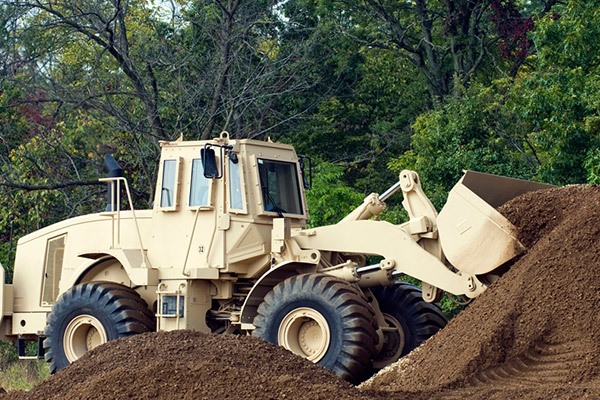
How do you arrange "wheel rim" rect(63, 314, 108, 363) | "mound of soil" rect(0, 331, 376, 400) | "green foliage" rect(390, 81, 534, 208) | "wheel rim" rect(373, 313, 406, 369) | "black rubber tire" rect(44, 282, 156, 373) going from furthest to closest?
"green foliage" rect(390, 81, 534, 208)
"wheel rim" rect(63, 314, 108, 363)
"black rubber tire" rect(44, 282, 156, 373)
"wheel rim" rect(373, 313, 406, 369)
"mound of soil" rect(0, 331, 376, 400)

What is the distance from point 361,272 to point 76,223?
4581 millimetres

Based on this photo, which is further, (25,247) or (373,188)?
(373,188)

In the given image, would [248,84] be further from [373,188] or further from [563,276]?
[563,276]

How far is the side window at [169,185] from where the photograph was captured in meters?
15.8

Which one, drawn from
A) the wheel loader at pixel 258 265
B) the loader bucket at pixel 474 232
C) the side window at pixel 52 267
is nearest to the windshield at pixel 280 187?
the wheel loader at pixel 258 265

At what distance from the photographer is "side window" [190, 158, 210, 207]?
15570 millimetres

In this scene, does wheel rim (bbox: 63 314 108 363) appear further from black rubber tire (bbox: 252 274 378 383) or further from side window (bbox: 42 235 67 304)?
black rubber tire (bbox: 252 274 378 383)

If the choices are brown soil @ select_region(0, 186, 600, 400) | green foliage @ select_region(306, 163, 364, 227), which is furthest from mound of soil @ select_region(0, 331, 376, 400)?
green foliage @ select_region(306, 163, 364, 227)

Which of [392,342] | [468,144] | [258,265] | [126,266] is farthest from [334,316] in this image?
[468,144]

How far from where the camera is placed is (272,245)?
15.1m

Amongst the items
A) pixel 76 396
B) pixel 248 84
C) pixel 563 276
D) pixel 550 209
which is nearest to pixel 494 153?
pixel 248 84

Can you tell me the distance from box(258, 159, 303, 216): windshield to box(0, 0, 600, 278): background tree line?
4955 millimetres

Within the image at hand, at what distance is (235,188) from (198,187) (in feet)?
1.93

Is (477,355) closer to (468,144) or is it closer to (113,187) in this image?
(113,187)
